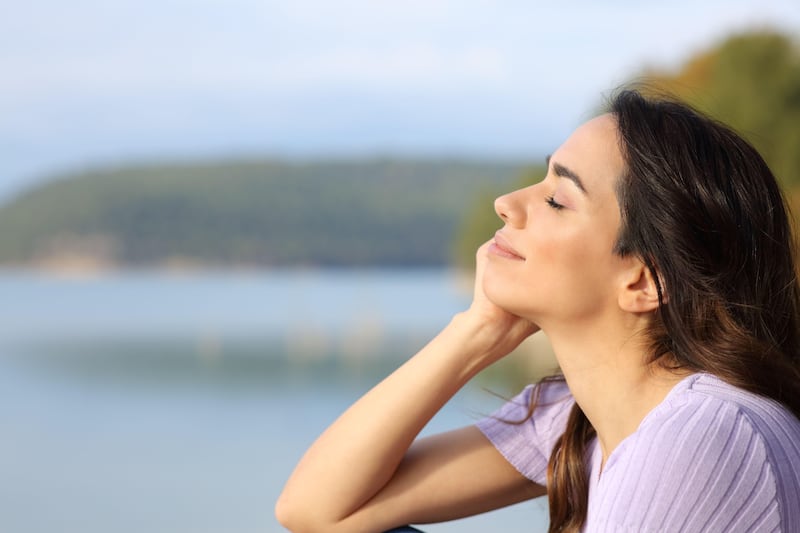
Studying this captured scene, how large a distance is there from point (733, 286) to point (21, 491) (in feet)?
24.8

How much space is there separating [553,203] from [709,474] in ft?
1.85

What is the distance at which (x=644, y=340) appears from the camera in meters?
1.94

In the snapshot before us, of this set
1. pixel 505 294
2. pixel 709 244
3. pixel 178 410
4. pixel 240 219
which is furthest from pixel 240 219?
pixel 709 244

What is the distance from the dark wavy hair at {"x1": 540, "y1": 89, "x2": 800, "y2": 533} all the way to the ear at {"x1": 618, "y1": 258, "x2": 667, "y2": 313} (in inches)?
0.7

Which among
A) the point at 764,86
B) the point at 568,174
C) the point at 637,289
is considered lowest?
the point at 637,289

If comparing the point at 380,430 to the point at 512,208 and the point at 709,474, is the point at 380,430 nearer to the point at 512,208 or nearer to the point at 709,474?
the point at 512,208

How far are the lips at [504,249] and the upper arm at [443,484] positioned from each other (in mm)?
463

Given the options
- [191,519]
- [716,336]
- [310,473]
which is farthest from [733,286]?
[191,519]

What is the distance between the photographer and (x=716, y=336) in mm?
1869

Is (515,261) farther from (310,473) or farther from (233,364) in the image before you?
(233,364)

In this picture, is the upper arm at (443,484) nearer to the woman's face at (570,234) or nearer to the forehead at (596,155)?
the woman's face at (570,234)

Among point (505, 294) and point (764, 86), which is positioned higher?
point (764, 86)

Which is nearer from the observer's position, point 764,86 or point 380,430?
point 380,430

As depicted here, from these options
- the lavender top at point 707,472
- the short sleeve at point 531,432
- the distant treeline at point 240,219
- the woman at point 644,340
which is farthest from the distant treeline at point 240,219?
the lavender top at point 707,472
